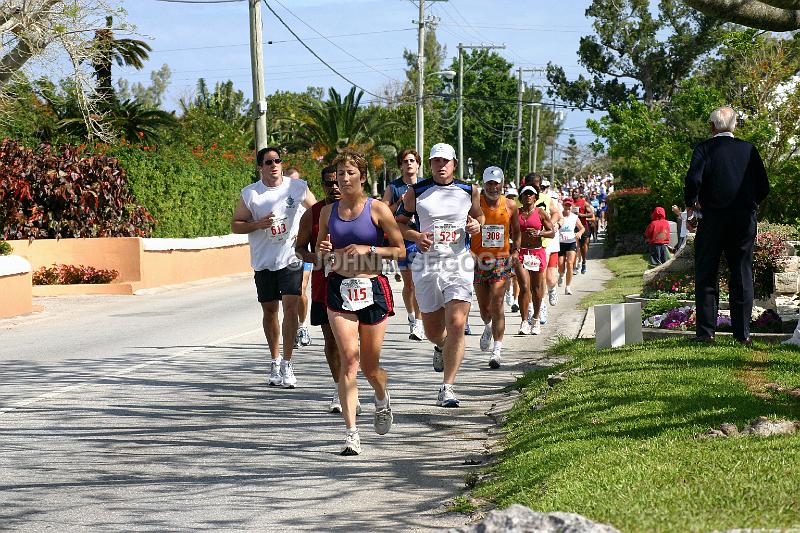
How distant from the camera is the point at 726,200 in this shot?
1088 centimetres

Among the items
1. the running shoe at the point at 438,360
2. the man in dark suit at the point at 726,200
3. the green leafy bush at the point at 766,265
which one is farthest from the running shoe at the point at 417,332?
the man in dark suit at the point at 726,200

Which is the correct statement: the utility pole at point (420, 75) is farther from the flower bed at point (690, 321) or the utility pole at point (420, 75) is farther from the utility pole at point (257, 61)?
the flower bed at point (690, 321)

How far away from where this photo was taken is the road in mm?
6797

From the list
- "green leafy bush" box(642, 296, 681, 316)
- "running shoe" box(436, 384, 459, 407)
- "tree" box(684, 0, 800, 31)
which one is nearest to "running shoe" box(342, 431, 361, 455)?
"running shoe" box(436, 384, 459, 407)

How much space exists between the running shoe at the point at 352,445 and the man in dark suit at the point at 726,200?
13.4ft

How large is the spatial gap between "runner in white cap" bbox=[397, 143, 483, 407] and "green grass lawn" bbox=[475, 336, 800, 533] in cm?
76

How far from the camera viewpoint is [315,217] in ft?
32.1

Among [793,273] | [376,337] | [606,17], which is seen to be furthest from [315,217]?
[606,17]

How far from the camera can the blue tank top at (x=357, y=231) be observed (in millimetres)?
8641

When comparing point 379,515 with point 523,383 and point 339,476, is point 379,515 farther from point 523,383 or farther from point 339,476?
point 523,383

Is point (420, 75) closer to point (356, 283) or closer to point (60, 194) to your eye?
point (60, 194)

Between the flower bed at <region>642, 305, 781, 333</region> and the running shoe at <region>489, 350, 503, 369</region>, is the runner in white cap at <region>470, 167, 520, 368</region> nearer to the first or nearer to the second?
Result: the running shoe at <region>489, 350, 503, 369</region>

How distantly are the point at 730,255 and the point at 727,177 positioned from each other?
0.70 meters

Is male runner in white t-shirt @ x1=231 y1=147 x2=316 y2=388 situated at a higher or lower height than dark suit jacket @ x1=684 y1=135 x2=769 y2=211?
lower
